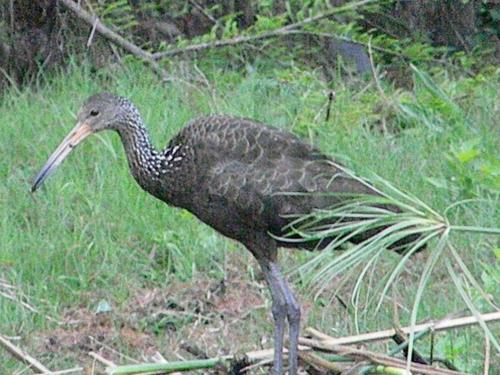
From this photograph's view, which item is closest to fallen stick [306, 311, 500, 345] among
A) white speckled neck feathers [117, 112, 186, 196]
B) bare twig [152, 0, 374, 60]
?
white speckled neck feathers [117, 112, 186, 196]

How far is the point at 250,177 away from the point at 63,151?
1062 millimetres

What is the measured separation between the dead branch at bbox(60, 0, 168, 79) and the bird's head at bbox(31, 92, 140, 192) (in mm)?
3005

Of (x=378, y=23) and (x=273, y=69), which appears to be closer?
(x=273, y=69)

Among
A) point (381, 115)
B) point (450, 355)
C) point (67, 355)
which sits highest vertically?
point (381, 115)

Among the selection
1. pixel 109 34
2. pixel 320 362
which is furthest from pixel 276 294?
pixel 109 34

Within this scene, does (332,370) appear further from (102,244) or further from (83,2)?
(83,2)

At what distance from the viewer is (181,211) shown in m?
7.72

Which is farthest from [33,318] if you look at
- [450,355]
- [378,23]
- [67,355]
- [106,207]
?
[378,23]

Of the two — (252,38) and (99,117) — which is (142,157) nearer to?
(99,117)

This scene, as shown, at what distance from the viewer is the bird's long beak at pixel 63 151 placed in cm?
663

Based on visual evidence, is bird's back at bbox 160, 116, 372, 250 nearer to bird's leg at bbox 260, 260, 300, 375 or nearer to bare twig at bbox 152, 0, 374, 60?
bird's leg at bbox 260, 260, 300, 375

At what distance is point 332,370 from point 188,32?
258 inches

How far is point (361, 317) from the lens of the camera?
634 centimetres

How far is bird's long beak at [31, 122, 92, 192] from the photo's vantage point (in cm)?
663
